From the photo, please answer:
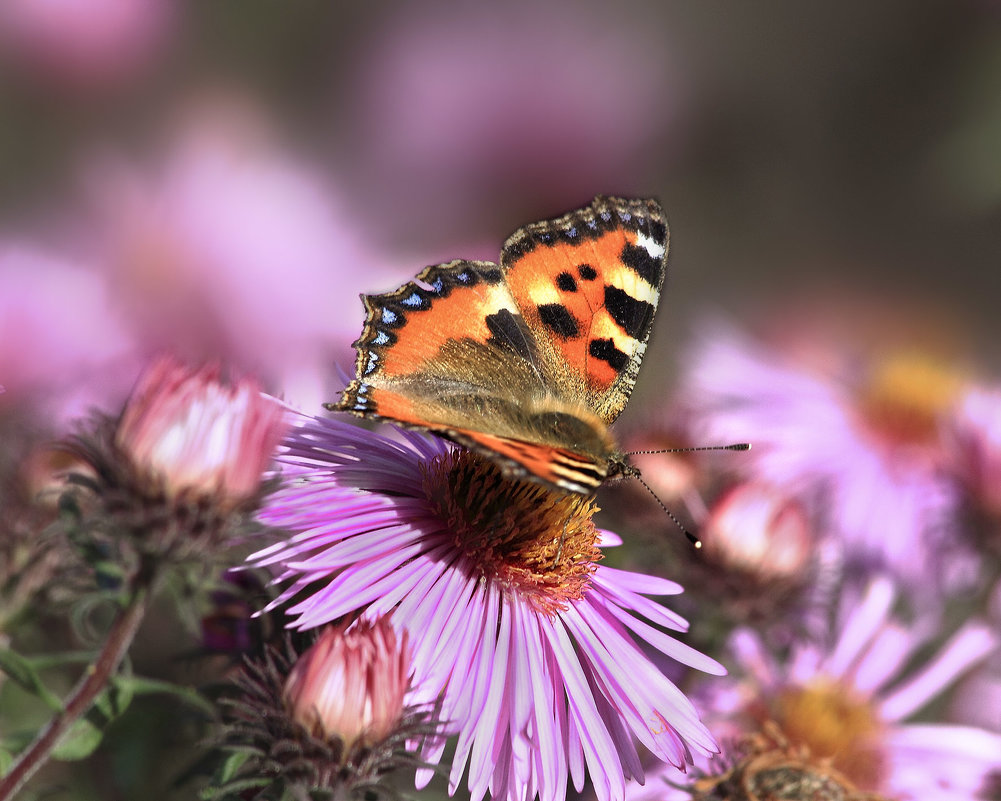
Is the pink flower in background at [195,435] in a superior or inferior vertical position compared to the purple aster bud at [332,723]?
superior

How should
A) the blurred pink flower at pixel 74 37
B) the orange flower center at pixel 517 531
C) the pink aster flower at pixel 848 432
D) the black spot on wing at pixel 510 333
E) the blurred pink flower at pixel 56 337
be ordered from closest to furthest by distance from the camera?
1. the orange flower center at pixel 517 531
2. the black spot on wing at pixel 510 333
3. the blurred pink flower at pixel 56 337
4. the pink aster flower at pixel 848 432
5. the blurred pink flower at pixel 74 37

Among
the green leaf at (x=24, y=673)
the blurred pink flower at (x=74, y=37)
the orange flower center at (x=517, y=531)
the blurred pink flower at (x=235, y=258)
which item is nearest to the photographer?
the green leaf at (x=24, y=673)

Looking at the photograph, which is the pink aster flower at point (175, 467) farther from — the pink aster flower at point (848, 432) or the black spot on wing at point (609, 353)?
the pink aster flower at point (848, 432)

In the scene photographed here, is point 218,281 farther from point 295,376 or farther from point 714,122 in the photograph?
point 714,122

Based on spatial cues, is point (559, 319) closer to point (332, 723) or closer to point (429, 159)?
point (332, 723)

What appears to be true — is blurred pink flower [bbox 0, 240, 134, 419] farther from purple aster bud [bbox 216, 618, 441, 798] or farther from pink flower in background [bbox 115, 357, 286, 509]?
purple aster bud [bbox 216, 618, 441, 798]

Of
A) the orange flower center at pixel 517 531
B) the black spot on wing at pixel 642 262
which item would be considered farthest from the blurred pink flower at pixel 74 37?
the orange flower center at pixel 517 531

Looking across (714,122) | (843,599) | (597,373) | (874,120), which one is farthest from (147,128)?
(874,120)
